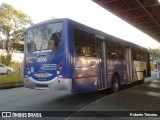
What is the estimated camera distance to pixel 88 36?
9.77 meters

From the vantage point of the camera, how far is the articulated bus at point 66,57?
27.5 feet

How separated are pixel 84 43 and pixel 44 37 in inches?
65.3

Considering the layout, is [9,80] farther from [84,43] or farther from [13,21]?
[13,21]

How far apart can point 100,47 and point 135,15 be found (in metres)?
11.5

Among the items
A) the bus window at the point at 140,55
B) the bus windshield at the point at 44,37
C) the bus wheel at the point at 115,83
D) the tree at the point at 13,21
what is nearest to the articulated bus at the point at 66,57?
the bus windshield at the point at 44,37

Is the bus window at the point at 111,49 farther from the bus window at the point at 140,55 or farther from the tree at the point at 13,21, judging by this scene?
the tree at the point at 13,21

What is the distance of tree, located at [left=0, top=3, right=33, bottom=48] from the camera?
34719 millimetres

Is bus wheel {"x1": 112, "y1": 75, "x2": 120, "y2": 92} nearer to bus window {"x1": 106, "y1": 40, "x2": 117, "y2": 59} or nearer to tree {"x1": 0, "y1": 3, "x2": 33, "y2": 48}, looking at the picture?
bus window {"x1": 106, "y1": 40, "x2": 117, "y2": 59}

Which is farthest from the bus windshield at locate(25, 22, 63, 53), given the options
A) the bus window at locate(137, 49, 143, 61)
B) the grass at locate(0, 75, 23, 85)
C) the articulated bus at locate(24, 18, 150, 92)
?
the bus window at locate(137, 49, 143, 61)

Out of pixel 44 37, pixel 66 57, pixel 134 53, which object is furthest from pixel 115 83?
pixel 44 37

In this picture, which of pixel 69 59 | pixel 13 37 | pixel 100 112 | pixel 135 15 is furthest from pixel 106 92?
pixel 13 37

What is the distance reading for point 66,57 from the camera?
8297 millimetres

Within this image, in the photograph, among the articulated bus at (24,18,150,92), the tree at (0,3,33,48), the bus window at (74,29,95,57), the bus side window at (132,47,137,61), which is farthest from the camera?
the tree at (0,3,33,48)

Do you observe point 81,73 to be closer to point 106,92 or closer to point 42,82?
point 42,82
